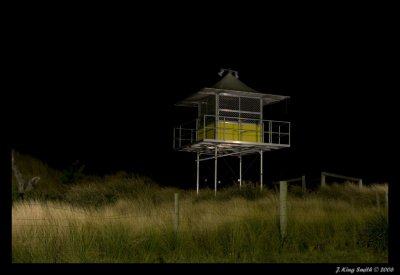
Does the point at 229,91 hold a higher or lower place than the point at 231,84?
lower

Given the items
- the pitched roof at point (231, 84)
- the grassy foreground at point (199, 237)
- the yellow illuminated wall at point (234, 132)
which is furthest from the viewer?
the pitched roof at point (231, 84)

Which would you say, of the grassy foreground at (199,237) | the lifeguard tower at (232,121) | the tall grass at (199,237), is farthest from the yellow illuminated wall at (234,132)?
the tall grass at (199,237)

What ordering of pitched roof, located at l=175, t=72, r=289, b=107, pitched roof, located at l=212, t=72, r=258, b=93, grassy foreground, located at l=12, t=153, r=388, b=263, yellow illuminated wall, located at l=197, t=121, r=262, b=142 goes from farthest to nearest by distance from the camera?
pitched roof, located at l=212, t=72, r=258, b=93
pitched roof, located at l=175, t=72, r=289, b=107
yellow illuminated wall, located at l=197, t=121, r=262, b=142
grassy foreground, located at l=12, t=153, r=388, b=263

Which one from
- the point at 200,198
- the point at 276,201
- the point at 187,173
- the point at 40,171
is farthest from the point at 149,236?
the point at 187,173

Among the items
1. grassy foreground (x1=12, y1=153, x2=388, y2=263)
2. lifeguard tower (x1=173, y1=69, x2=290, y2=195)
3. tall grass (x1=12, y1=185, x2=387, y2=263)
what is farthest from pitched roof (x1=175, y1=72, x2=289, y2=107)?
tall grass (x1=12, y1=185, x2=387, y2=263)

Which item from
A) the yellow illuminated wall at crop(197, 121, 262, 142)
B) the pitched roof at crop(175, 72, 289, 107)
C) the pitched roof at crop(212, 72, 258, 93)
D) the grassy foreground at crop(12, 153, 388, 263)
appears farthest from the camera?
the pitched roof at crop(212, 72, 258, 93)

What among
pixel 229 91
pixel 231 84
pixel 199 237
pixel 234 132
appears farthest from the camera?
pixel 231 84

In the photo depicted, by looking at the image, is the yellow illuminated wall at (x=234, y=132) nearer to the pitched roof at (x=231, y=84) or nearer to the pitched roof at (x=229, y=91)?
the pitched roof at (x=229, y=91)

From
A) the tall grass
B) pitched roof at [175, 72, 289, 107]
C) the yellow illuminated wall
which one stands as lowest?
the tall grass

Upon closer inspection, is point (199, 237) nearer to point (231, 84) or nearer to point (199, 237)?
point (199, 237)

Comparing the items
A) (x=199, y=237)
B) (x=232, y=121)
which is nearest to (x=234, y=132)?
(x=232, y=121)

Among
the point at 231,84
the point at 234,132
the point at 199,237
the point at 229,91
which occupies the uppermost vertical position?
the point at 231,84

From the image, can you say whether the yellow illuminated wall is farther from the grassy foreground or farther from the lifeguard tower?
the grassy foreground

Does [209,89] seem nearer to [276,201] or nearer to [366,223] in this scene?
[276,201]
